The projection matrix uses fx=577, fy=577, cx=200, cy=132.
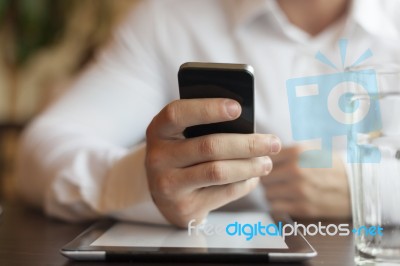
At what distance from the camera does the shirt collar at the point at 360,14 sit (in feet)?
1.43

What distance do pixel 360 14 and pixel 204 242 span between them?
23 centimetres

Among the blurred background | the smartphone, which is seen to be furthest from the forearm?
the blurred background

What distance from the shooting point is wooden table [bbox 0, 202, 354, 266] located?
340 millimetres

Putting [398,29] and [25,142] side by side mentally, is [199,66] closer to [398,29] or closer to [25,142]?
[398,29]

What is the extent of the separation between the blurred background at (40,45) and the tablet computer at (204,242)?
114cm

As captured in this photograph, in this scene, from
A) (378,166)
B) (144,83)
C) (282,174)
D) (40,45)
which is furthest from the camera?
(40,45)

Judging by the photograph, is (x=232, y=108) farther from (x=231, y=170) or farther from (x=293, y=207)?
(x=293, y=207)

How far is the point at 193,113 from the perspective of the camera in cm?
34

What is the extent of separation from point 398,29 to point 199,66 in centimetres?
20

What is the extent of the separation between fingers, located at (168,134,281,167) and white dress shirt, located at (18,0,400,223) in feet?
0.11

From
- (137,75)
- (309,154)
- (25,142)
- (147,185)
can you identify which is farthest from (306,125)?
(25,142)

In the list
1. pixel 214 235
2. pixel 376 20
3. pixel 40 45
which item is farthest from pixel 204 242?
pixel 40 45

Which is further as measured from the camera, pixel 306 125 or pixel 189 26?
pixel 189 26

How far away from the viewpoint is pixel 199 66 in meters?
0.33
